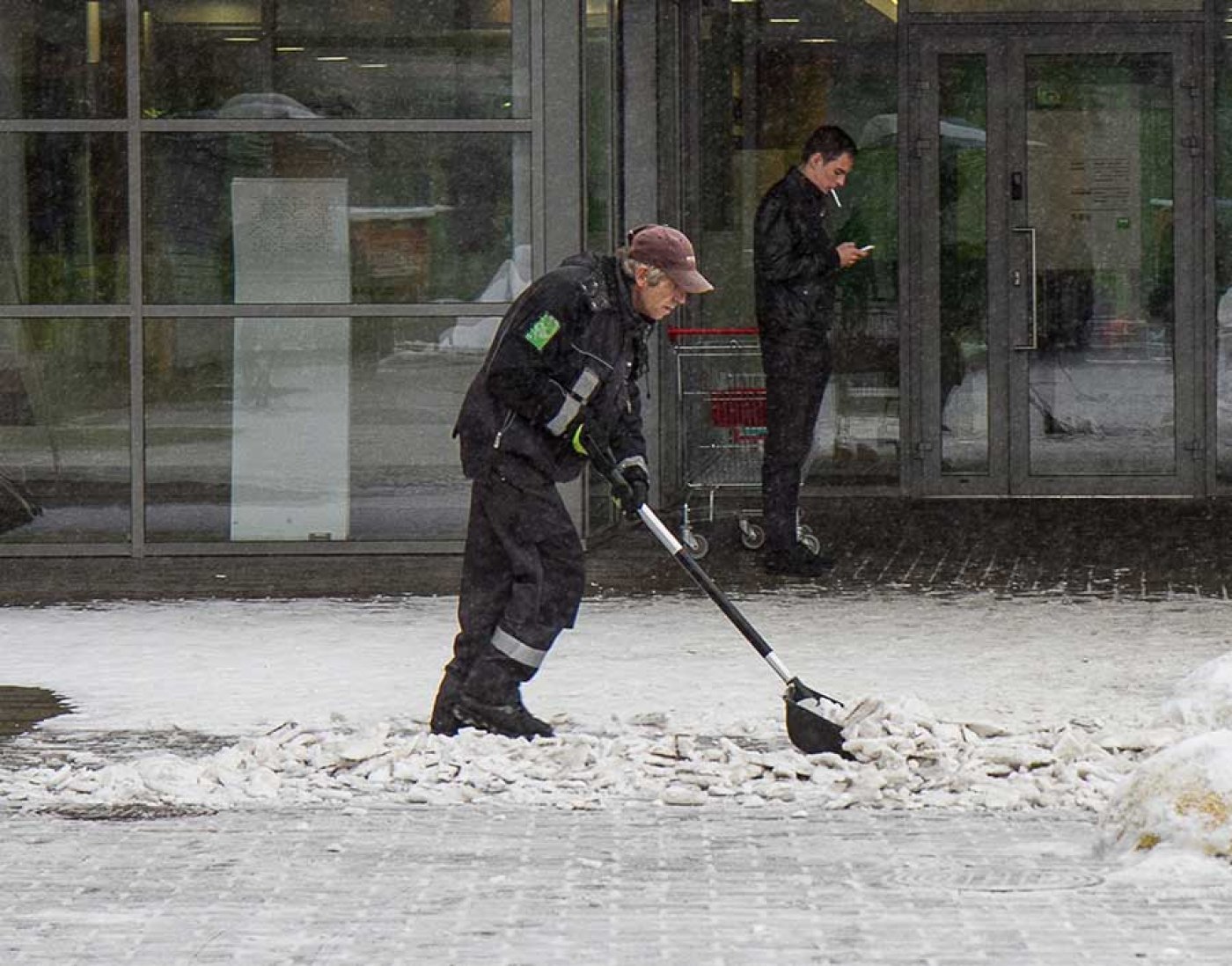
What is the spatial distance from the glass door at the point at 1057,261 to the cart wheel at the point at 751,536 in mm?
3454

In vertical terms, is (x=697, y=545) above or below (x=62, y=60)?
below

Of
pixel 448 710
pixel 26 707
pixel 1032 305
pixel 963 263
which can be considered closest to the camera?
pixel 448 710

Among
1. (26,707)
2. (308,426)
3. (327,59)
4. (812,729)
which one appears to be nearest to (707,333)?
(308,426)

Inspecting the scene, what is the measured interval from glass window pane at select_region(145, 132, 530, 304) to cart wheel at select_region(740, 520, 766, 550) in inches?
70.5

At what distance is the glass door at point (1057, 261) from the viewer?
1677 centimetres

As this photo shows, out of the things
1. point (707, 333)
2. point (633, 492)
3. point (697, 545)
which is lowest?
point (697, 545)

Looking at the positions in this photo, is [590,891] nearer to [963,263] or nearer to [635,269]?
[635,269]

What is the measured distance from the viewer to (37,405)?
43.7 feet

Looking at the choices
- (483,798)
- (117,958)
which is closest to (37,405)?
(483,798)

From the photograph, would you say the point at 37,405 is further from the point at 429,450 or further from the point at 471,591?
the point at 471,591

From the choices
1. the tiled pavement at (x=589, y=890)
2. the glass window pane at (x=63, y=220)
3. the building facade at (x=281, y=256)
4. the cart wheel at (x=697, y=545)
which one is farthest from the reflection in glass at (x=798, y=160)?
the tiled pavement at (x=589, y=890)

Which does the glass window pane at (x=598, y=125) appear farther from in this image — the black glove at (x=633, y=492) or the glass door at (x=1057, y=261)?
the black glove at (x=633, y=492)

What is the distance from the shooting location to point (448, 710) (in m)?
8.21

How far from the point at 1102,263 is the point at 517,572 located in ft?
31.3
